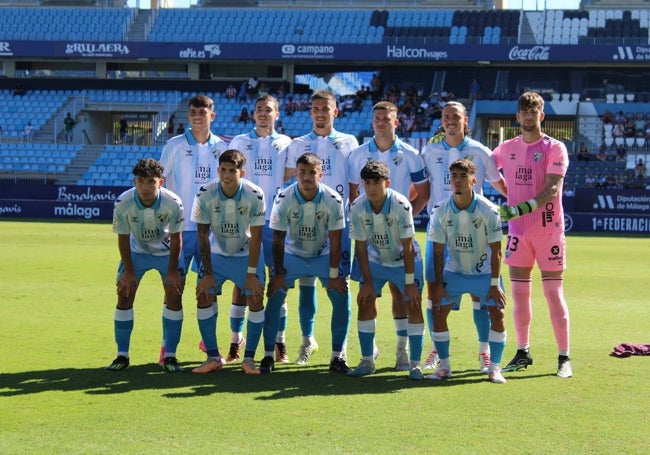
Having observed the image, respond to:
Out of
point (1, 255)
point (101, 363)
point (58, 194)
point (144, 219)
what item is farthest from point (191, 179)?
point (58, 194)

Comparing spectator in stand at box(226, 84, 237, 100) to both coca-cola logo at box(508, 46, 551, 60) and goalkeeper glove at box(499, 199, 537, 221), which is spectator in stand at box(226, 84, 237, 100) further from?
goalkeeper glove at box(499, 199, 537, 221)

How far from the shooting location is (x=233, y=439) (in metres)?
5.75

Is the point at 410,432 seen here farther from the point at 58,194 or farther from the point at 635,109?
the point at 635,109

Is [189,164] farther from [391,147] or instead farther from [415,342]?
[415,342]

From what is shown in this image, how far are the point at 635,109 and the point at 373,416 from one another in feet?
121

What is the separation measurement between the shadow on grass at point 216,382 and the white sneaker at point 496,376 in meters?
0.10

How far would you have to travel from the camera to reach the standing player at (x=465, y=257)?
308 inches

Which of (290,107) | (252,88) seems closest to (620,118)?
(290,107)

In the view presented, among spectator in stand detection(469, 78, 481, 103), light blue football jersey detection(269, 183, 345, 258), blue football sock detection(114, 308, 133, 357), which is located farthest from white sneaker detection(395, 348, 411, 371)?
spectator in stand detection(469, 78, 481, 103)

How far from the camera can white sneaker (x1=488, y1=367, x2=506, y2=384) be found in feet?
25.0

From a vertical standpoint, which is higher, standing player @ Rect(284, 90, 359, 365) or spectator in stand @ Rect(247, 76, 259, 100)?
spectator in stand @ Rect(247, 76, 259, 100)

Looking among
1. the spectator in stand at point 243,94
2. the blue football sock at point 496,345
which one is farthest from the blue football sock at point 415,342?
the spectator in stand at point 243,94

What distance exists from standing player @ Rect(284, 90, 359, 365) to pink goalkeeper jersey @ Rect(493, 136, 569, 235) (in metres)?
1.58

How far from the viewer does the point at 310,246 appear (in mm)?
8281
